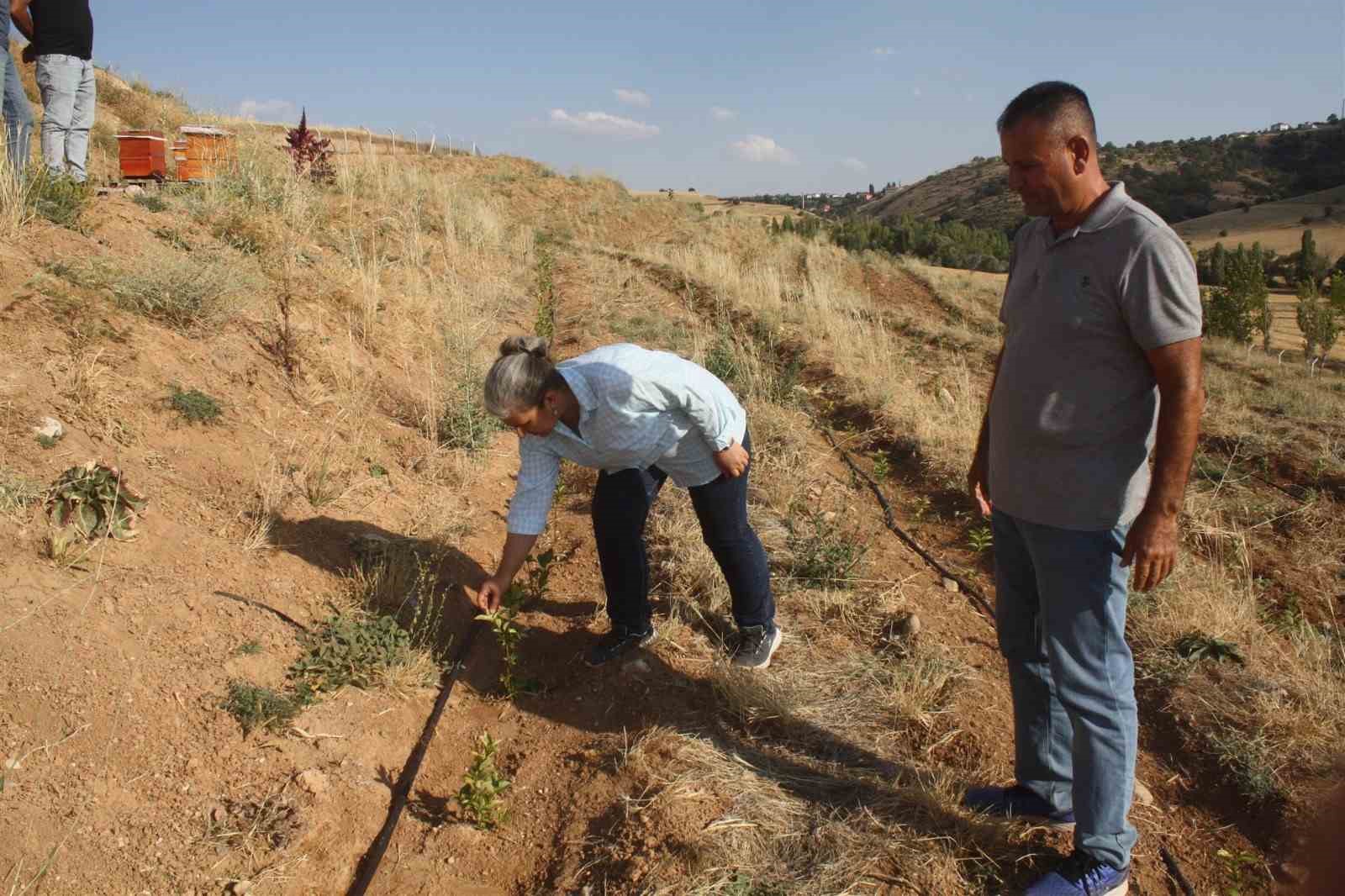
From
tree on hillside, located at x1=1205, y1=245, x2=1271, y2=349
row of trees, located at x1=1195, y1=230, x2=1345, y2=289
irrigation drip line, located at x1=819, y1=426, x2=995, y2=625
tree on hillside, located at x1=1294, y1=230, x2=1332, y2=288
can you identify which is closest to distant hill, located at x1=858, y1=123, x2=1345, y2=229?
row of trees, located at x1=1195, y1=230, x2=1345, y2=289

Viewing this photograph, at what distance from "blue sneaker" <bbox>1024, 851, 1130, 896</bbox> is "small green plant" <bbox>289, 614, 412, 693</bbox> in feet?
7.65

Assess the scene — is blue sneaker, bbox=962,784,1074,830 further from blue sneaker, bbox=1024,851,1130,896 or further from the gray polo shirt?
the gray polo shirt

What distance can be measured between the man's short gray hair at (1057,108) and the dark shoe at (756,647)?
82.9 inches

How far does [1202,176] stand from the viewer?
5950 cm

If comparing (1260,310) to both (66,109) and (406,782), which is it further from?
(66,109)

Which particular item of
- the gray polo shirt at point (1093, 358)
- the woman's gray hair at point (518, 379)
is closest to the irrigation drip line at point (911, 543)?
the gray polo shirt at point (1093, 358)

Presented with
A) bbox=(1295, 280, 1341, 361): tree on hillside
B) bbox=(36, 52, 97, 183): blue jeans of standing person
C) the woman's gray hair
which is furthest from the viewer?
bbox=(1295, 280, 1341, 361): tree on hillside

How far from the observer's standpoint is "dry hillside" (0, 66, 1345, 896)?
8.43 feet

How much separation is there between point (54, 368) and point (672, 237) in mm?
19739

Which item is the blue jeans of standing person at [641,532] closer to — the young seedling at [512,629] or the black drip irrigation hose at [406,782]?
the young seedling at [512,629]

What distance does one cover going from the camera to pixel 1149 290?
6.09 ft

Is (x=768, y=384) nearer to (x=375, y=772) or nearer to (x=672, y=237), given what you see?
(x=375, y=772)

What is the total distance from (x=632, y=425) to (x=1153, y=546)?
1.56 metres

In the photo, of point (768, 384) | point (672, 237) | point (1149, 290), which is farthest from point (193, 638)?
point (672, 237)
